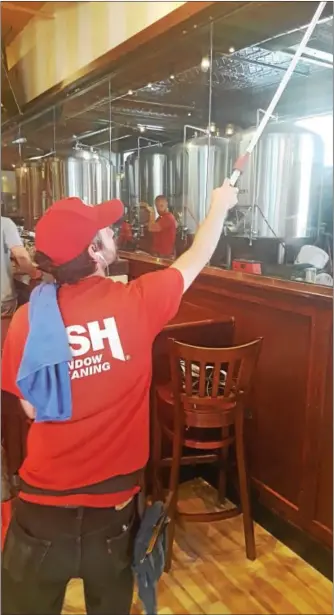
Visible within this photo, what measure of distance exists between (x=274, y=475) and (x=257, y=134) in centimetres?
86

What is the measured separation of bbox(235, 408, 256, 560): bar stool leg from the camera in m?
1.13

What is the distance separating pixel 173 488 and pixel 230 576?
21 centimetres

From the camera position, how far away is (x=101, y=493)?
2.54ft

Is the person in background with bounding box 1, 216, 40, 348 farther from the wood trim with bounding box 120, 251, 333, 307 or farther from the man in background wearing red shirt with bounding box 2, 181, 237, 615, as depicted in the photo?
the wood trim with bounding box 120, 251, 333, 307

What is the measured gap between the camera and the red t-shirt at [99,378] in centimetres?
71

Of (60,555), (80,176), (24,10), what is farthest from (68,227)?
(60,555)

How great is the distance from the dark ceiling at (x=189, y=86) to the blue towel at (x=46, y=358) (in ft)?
0.73

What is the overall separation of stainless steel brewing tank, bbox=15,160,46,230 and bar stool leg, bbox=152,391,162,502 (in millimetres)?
371

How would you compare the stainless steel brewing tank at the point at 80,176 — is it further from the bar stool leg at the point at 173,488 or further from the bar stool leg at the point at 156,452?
the bar stool leg at the point at 173,488

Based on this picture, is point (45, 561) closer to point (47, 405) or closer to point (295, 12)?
point (47, 405)

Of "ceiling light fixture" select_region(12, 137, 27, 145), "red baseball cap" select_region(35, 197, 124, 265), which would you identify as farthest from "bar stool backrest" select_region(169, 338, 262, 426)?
"ceiling light fixture" select_region(12, 137, 27, 145)

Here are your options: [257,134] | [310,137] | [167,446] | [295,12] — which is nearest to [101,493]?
[167,446]

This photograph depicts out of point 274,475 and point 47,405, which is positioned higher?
point 47,405

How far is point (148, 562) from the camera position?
2.60ft
